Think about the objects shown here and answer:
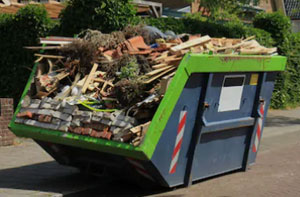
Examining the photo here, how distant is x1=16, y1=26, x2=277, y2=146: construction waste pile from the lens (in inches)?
247

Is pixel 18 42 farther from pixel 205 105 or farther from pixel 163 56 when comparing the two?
pixel 205 105

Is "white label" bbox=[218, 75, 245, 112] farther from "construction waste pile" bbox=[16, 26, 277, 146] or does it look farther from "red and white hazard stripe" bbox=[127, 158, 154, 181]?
"red and white hazard stripe" bbox=[127, 158, 154, 181]

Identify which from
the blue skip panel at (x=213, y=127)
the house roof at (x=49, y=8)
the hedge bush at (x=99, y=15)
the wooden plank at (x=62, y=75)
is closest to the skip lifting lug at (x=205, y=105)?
the blue skip panel at (x=213, y=127)

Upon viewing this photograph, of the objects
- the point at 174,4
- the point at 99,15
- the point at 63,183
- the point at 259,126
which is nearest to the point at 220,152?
the point at 259,126

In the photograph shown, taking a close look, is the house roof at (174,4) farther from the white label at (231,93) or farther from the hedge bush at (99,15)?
the white label at (231,93)

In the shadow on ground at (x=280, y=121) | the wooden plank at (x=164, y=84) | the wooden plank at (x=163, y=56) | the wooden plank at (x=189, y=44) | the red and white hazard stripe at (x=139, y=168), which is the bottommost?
the shadow on ground at (x=280, y=121)

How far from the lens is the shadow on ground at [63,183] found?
281 inches

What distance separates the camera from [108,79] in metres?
7.07

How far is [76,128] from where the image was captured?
6.40 meters

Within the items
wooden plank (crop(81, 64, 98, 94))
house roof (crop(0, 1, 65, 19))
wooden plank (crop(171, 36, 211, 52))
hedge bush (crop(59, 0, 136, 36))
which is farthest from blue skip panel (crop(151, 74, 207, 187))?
house roof (crop(0, 1, 65, 19))

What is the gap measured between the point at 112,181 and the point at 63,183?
0.75 meters

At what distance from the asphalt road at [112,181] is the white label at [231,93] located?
1.08m

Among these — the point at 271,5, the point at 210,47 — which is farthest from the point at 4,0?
the point at 271,5

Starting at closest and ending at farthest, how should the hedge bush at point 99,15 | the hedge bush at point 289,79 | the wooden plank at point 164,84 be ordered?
1. the wooden plank at point 164,84
2. the hedge bush at point 99,15
3. the hedge bush at point 289,79
